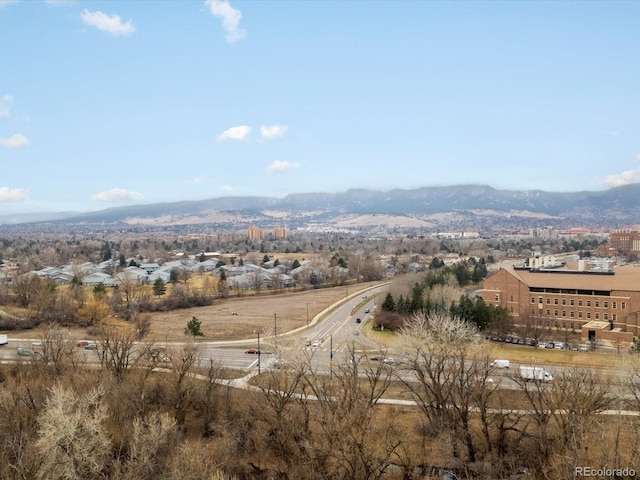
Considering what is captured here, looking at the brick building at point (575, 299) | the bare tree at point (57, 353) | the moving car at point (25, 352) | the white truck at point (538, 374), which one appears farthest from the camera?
the brick building at point (575, 299)

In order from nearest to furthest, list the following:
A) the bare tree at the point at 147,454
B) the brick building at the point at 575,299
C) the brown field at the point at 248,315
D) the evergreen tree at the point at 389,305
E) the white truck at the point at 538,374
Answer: the bare tree at the point at 147,454 → the white truck at the point at 538,374 → the brick building at the point at 575,299 → the brown field at the point at 248,315 → the evergreen tree at the point at 389,305

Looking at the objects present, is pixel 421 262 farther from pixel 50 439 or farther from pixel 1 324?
pixel 50 439

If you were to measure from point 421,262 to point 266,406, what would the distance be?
78409 mm

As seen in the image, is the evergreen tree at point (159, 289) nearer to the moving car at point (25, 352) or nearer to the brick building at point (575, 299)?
the moving car at point (25, 352)

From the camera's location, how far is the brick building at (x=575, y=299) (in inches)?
1661

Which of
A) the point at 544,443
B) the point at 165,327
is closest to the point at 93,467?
the point at 544,443

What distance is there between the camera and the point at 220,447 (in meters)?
21.7

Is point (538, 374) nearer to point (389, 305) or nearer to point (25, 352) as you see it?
point (389, 305)

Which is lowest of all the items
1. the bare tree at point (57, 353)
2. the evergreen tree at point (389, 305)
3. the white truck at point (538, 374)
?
the white truck at point (538, 374)

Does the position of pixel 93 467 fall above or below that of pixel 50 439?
below

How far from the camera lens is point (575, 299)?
4553 cm

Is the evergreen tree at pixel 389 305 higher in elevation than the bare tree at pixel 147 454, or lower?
lower

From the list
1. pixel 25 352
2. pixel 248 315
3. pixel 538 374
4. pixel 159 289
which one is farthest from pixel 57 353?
pixel 159 289

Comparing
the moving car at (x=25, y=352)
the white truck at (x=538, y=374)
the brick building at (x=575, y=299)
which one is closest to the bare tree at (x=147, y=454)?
the moving car at (x=25, y=352)
